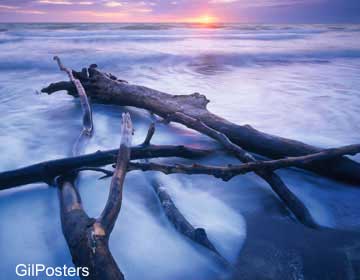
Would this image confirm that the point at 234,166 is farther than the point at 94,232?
Yes

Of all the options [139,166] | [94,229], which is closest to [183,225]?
[139,166]

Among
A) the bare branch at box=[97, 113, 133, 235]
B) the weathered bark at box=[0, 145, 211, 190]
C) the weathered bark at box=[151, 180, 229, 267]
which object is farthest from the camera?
the weathered bark at box=[0, 145, 211, 190]

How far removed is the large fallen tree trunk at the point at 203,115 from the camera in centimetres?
277

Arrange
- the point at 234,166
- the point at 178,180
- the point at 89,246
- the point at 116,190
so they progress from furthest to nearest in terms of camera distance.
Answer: the point at 178,180, the point at 234,166, the point at 116,190, the point at 89,246

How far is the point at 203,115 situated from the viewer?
146 inches

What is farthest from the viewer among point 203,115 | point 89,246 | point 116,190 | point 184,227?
point 203,115

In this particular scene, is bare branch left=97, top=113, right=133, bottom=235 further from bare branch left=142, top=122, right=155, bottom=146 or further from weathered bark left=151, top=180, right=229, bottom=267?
weathered bark left=151, top=180, right=229, bottom=267

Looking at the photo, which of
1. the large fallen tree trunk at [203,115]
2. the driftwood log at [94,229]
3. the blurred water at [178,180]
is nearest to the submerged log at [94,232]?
the driftwood log at [94,229]

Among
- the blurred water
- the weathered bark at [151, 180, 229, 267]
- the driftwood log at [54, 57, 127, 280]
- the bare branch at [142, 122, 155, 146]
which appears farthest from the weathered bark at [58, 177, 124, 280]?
the bare branch at [142, 122, 155, 146]

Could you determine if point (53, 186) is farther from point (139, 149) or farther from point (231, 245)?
point (231, 245)

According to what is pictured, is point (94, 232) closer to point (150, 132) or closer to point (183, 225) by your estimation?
point (183, 225)

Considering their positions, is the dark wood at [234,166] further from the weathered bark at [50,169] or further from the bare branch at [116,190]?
the weathered bark at [50,169]

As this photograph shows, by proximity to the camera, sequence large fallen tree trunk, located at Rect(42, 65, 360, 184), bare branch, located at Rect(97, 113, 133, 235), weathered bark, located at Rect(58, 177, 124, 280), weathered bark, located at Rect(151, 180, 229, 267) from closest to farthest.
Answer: weathered bark, located at Rect(58, 177, 124, 280) → bare branch, located at Rect(97, 113, 133, 235) → weathered bark, located at Rect(151, 180, 229, 267) → large fallen tree trunk, located at Rect(42, 65, 360, 184)

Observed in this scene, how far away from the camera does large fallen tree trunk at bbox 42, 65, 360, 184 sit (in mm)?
2770
